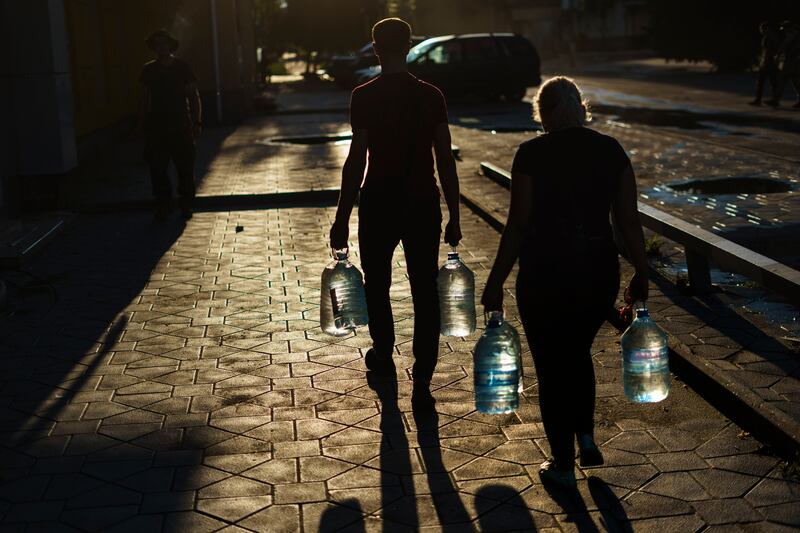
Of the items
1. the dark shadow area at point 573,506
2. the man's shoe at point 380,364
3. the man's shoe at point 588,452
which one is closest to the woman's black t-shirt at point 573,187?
the man's shoe at point 588,452

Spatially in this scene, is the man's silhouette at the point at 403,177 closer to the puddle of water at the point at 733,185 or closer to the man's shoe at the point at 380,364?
the man's shoe at the point at 380,364

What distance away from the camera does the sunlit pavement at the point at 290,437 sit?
178 inches

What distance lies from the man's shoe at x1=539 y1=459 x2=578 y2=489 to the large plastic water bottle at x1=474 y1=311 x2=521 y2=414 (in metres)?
0.34

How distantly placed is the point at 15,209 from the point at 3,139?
2.56 ft

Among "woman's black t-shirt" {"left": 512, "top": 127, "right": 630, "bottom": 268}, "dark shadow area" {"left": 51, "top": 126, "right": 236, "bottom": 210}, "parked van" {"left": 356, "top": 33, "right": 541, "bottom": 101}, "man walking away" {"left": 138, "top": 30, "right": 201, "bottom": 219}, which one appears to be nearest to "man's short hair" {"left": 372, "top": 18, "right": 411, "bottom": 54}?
"woman's black t-shirt" {"left": 512, "top": 127, "right": 630, "bottom": 268}

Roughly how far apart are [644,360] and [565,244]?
2.41 ft

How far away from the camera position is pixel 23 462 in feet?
17.0

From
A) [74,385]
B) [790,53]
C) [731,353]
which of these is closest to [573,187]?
[731,353]

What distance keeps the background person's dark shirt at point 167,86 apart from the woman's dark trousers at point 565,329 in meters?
7.90

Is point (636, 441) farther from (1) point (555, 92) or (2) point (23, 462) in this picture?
(2) point (23, 462)

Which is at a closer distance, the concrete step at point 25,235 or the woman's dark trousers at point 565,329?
the woman's dark trousers at point 565,329

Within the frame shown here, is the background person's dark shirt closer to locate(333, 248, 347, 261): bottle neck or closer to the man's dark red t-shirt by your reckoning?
locate(333, 248, 347, 261): bottle neck

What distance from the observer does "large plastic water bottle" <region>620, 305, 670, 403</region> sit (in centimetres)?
489

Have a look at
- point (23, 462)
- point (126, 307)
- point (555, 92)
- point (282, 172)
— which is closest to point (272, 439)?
point (23, 462)
